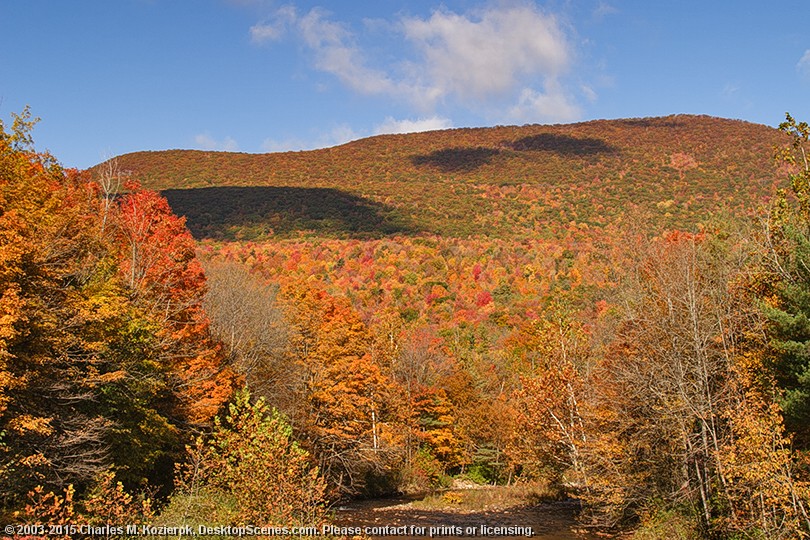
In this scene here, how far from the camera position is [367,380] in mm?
35438

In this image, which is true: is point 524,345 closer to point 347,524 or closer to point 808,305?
point 347,524

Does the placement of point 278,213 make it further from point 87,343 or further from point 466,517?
point 87,343

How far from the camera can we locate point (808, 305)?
55.9ft

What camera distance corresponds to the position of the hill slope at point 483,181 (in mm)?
109438

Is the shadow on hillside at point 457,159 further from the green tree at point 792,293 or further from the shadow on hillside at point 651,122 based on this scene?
the green tree at point 792,293

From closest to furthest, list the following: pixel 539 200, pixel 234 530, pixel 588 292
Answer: pixel 234 530 → pixel 588 292 → pixel 539 200

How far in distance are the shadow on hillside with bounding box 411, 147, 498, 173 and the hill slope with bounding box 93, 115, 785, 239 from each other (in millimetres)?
466

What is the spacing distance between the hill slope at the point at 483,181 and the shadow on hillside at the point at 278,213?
0.25 m

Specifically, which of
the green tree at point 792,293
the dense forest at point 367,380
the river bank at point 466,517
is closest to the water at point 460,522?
the river bank at point 466,517

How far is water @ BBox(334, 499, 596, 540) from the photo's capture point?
2429 cm

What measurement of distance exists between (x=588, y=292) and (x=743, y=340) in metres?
43.3

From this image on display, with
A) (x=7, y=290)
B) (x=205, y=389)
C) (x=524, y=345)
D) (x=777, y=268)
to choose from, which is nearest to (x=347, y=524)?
(x=205, y=389)

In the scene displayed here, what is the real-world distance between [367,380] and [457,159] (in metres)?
148

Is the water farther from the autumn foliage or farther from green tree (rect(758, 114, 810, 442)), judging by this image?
green tree (rect(758, 114, 810, 442))
